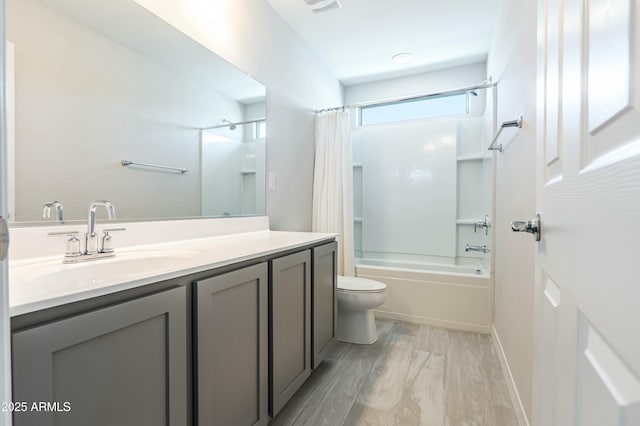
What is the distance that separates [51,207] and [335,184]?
6.65 feet

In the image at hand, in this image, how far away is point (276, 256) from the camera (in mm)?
1324

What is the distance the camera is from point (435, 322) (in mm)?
2529

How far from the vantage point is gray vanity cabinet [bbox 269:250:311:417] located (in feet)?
4.12

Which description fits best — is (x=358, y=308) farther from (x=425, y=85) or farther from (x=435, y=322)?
(x=425, y=85)

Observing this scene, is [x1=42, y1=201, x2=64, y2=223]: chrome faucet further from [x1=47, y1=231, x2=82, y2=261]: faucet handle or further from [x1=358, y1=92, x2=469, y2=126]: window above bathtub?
[x1=358, y1=92, x2=469, y2=126]: window above bathtub

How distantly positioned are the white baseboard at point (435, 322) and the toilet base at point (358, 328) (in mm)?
507

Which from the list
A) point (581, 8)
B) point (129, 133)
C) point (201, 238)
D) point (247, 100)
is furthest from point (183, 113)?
point (581, 8)

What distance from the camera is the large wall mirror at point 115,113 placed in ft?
3.24

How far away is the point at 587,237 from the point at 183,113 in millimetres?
1668

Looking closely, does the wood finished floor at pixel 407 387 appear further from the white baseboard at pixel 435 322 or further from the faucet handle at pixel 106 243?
the faucet handle at pixel 106 243

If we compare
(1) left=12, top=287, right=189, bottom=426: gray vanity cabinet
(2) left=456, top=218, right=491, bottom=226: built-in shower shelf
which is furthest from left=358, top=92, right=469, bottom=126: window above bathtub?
(1) left=12, top=287, right=189, bottom=426: gray vanity cabinet

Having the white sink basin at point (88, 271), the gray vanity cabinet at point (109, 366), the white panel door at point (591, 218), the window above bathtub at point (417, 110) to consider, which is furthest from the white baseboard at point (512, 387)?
the window above bathtub at point (417, 110)

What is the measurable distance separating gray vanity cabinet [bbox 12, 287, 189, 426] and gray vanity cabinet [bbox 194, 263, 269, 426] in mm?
63

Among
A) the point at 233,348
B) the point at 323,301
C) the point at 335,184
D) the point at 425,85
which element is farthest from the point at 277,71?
the point at 233,348
